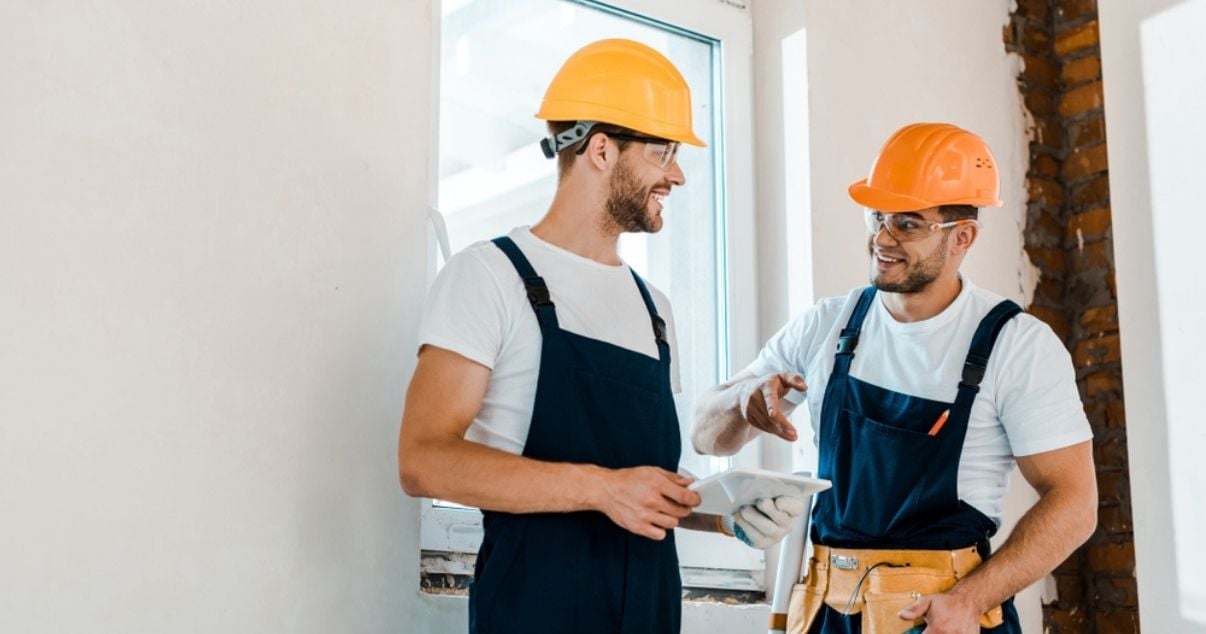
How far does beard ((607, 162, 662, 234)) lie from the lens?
7.00 feet

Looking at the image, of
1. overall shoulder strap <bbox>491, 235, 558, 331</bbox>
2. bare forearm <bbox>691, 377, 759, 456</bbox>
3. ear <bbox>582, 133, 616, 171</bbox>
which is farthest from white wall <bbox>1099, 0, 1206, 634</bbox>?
overall shoulder strap <bbox>491, 235, 558, 331</bbox>

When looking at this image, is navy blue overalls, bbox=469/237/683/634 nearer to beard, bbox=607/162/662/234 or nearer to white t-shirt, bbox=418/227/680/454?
white t-shirt, bbox=418/227/680/454

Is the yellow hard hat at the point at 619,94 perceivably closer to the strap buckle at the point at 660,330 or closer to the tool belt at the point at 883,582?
the strap buckle at the point at 660,330

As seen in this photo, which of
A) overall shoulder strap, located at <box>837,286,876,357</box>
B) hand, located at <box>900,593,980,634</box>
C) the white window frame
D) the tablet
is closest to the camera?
the tablet

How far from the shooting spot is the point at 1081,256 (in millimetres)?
3668

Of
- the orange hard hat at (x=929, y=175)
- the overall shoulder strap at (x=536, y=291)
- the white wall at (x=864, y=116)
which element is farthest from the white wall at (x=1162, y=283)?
the overall shoulder strap at (x=536, y=291)

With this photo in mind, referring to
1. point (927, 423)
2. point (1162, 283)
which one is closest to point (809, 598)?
point (927, 423)

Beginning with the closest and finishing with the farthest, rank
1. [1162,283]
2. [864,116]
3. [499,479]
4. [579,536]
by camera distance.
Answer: [499,479]
[579,536]
[1162,283]
[864,116]

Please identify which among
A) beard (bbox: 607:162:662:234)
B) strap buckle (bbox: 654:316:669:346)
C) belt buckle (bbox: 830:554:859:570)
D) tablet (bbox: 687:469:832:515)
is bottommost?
belt buckle (bbox: 830:554:859:570)

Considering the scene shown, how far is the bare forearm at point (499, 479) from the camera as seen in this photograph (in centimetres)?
181

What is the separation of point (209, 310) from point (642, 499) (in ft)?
2.43

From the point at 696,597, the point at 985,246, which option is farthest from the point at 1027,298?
the point at 696,597

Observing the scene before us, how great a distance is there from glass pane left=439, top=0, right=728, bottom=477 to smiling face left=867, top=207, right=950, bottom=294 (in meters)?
0.55

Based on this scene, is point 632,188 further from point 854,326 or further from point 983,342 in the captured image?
point 983,342
